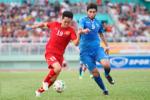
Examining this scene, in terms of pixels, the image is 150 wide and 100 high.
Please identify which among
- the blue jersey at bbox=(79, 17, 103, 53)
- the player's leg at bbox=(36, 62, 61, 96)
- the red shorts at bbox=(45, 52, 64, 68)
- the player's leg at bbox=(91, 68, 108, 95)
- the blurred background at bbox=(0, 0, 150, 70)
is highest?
the blue jersey at bbox=(79, 17, 103, 53)

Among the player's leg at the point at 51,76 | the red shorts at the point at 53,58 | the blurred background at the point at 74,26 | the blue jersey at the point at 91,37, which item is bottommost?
the blurred background at the point at 74,26

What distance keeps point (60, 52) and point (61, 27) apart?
2.30 feet

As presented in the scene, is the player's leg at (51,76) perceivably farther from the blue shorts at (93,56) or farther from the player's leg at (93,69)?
the blue shorts at (93,56)

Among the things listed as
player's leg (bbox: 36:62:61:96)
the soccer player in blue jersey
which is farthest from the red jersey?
the soccer player in blue jersey

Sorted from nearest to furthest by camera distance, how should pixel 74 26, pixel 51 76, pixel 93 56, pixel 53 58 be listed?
pixel 51 76 → pixel 53 58 → pixel 93 56 → pixel 74 26

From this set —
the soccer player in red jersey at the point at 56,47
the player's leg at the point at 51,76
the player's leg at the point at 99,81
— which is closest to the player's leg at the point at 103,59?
the player's leg at the point at 99,81

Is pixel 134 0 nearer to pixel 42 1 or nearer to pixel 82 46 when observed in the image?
pixel 42 1

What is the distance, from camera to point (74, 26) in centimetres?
4053

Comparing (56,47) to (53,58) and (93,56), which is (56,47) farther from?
(93,56)

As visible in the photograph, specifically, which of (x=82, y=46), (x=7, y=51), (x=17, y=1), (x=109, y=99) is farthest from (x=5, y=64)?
(x=109, y=99)

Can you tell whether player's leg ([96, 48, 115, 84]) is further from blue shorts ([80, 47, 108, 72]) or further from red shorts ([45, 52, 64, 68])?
red shorts ([45, 52, 64, 68])

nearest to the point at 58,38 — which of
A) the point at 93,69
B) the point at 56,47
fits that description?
the point at 56,47

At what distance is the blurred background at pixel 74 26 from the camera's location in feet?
124

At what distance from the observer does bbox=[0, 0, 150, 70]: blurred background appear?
3769cm
